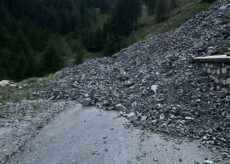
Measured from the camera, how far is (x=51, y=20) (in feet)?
481

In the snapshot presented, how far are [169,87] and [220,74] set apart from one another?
3.32m

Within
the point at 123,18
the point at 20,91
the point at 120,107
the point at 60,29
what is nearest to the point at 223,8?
the point at 120,107

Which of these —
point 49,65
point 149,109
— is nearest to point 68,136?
point 149,109

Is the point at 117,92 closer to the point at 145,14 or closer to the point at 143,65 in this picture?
the point at 143,65

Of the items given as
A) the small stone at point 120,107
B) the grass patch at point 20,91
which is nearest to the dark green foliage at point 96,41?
the grass patch at point 20,91

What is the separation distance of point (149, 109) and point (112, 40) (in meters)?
71.5

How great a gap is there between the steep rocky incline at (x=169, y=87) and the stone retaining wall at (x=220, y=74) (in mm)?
406

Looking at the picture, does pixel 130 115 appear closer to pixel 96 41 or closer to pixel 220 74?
pixel 220 74

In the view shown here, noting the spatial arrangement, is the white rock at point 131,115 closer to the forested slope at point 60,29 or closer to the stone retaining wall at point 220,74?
the stone retaining wall at point 220,74

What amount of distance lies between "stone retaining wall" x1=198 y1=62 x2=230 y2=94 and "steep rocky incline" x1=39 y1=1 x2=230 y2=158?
1.33ft

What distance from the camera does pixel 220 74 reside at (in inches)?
643

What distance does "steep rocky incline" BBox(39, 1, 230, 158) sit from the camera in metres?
14.3

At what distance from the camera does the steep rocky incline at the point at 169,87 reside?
46.9ft

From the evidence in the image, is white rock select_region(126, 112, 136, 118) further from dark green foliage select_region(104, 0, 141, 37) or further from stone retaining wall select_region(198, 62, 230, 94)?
dark green foliage select_region(104, 0, 141, 37)
